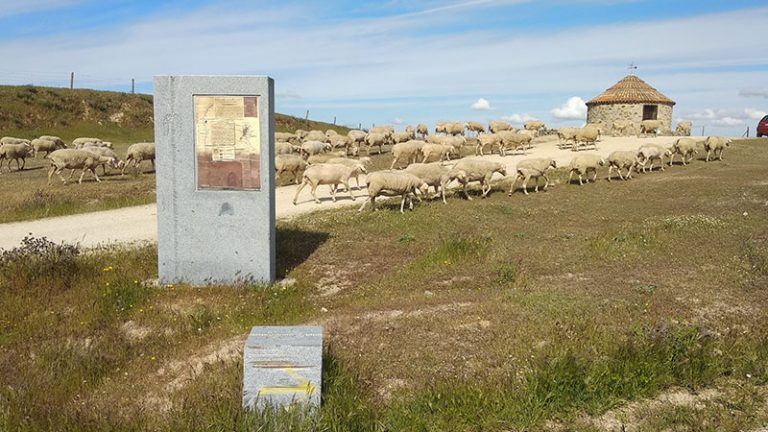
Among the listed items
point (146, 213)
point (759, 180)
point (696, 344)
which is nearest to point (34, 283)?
point (146, 213)

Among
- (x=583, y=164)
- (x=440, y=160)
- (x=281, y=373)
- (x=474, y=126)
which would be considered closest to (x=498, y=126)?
(x=474, y=126)

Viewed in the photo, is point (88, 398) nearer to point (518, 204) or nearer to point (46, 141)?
point (518, 204)

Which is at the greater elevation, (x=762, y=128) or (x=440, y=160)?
Result: (x=762, y=128)

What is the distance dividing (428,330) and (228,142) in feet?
17.1

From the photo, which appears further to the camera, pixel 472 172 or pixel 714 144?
pixel 714 144

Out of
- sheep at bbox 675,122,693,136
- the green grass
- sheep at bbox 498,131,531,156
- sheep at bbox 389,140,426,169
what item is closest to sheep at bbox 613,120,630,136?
sheep at bbox 675,122,693,136

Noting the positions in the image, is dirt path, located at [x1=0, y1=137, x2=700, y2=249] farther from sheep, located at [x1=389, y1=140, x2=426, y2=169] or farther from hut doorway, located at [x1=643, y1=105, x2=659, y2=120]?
hut doorway, located at [x1=643, y1=105, x2=659, y2=120]

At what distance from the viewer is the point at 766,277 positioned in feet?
34.4

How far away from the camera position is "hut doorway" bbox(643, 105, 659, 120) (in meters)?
49.8

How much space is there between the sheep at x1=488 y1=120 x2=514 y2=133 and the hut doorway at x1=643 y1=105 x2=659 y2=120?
13227 millimetres

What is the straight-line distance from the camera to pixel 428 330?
8125mm

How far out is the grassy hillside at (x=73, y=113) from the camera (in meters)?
48.2

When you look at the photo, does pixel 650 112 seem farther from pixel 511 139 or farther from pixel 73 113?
pixel 73 113

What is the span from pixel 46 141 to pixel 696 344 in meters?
36.3
